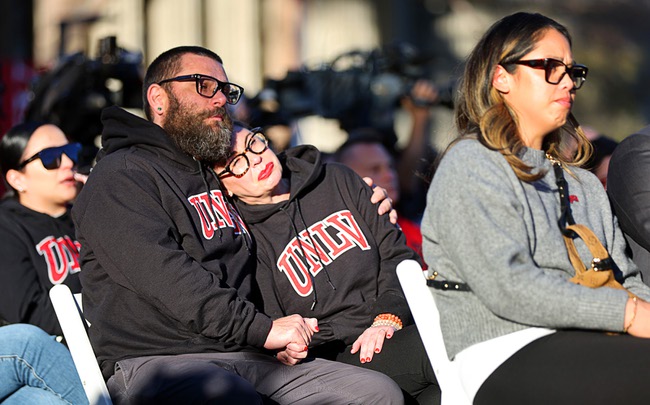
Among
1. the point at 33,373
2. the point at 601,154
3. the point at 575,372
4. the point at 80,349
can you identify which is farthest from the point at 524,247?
the point at 601,154

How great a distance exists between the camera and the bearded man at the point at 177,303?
313cm

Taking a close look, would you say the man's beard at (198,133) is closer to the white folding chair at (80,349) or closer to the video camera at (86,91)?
the white folding chair at (80,349)

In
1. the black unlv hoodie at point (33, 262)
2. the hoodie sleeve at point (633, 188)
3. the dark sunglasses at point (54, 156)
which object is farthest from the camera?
the dark sunglasses at point (54, 156)

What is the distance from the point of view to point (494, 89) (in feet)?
9.42

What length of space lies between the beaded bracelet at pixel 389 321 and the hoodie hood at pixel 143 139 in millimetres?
856

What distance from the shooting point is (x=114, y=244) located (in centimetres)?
321

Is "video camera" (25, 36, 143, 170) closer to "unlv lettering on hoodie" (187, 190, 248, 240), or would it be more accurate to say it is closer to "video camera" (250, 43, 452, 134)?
"video camera" (250, 43, 452, 134)

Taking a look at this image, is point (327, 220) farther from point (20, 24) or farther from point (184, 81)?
point (20, 24)

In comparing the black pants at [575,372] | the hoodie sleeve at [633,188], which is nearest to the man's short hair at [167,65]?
the hoodie sleeve at [633,188]

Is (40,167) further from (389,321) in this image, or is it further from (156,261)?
(389,321)

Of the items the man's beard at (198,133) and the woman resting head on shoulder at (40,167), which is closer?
the man's beard at (198,133)

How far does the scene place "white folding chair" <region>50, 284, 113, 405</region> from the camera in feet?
10.0

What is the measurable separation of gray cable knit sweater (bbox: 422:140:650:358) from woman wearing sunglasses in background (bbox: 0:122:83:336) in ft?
6.28

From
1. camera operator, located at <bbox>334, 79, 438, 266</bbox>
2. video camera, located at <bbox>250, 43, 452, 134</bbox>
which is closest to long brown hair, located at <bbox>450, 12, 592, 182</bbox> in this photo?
camera operator, located at <bbox>334, 79, 438, 266</bbox>
